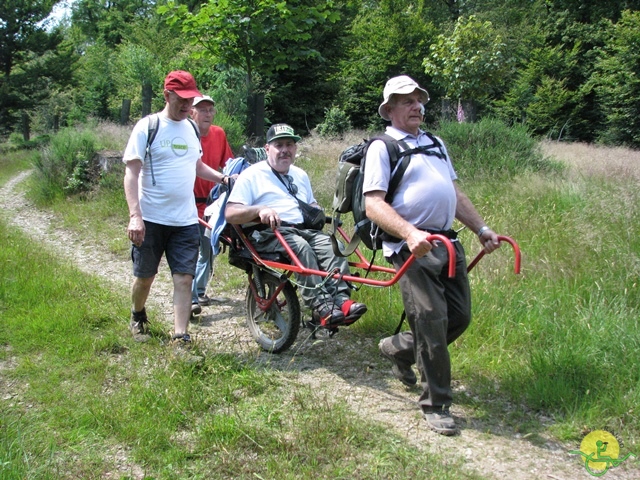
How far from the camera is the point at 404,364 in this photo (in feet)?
13.5

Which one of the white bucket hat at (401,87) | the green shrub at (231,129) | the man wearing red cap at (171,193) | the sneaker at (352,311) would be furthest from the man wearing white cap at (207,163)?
the green shrub at (231,129)

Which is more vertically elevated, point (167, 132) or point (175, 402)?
point (167, 132)

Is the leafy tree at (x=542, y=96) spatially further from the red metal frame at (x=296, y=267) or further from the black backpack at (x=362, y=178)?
the black backpack at (x=362, y=178)

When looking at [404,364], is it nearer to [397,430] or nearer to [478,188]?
[397,430]

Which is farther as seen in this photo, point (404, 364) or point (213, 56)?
point (213, 56)

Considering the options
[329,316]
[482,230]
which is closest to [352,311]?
[329,316]

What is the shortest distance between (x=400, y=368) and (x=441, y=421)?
621mm

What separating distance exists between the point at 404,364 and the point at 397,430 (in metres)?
0.59

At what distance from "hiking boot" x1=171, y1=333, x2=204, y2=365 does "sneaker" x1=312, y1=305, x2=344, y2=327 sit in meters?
0.88

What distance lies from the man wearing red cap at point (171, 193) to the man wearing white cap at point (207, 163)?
3.88ft

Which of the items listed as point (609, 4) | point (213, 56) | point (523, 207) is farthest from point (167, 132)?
point (609, 4)

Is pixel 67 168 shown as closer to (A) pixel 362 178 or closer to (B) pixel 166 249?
(B) pixel 166 249

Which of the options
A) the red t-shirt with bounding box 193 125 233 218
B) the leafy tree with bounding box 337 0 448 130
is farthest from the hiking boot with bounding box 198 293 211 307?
the leafy tree with bounding box 337 0 448 130

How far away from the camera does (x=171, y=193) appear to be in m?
4.73
